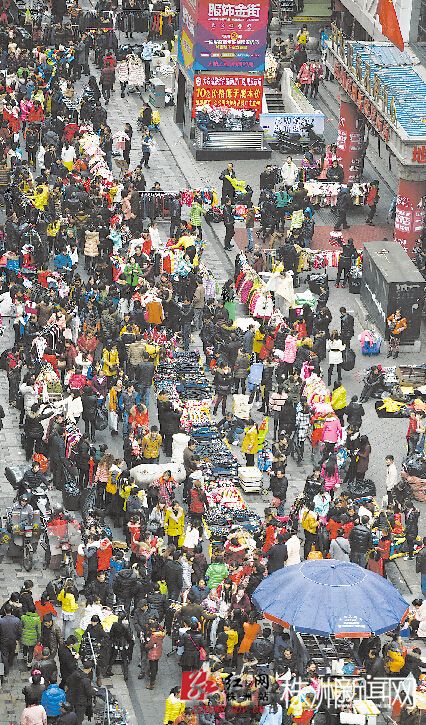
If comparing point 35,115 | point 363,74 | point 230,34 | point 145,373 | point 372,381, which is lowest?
point 372,381

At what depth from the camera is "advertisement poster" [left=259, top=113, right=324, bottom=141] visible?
68.5 metres

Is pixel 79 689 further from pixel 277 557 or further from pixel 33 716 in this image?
pixel 277 557

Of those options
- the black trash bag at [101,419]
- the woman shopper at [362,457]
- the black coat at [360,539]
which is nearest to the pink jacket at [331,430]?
the woman shopper at [362,457]

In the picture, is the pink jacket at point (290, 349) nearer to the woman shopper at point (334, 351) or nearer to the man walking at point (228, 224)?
the woman shopper at point (334, 351)

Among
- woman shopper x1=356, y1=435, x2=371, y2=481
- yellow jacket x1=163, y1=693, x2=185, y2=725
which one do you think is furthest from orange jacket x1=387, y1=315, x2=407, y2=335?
yellow jacket x1=163, y1=693, x2=185, y2=725

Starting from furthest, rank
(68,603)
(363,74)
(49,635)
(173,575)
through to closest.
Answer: (363,74) < (173,575) < (68,603) < (49,635)

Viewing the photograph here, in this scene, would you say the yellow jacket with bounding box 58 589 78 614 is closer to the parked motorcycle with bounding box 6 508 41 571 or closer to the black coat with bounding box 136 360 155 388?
the parked motorcycle with bounding box 6 508 41 571

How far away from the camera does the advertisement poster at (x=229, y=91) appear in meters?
67.1

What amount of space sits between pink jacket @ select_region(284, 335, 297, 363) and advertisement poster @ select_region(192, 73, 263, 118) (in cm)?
1947

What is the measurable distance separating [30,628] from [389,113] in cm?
2357

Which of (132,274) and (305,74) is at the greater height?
(132,274)

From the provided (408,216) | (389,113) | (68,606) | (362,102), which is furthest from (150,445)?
(362,102)

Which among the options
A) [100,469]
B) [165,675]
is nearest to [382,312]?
[100,469]

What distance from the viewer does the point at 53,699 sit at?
3609 centimetres
